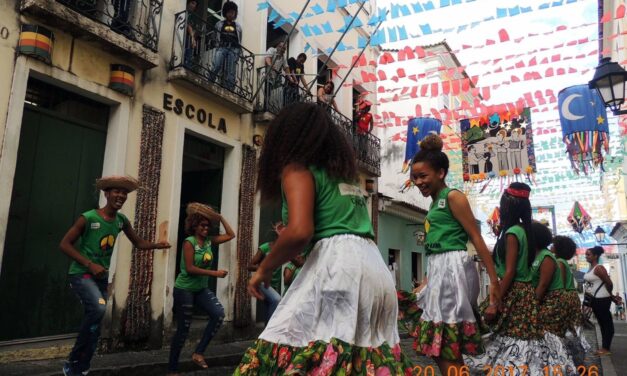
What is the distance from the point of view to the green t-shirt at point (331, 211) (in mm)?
2260

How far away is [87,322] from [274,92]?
7.36 m

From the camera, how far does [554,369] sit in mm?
3939

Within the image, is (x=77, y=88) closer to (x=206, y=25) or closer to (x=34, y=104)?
(x=34, y=104)

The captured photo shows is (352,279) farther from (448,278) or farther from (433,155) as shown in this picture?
(433,155)

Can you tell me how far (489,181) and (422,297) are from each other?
10953 mm

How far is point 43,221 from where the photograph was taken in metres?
6.30

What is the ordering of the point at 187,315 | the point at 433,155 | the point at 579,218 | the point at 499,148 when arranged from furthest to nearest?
the point at 579,218 < the point at 499,148 < the point at 187,315 < the point at 433,155

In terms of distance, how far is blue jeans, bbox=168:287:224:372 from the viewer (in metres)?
5.18

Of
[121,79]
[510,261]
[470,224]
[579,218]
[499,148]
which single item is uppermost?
[499,148]

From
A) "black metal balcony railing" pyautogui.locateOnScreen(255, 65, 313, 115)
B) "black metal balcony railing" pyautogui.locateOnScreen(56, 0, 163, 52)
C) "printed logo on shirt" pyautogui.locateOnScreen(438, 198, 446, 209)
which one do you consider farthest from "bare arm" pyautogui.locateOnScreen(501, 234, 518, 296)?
"black metal balcony railing" pyautogui.locateOnScreen(255, 65, 313, 115)

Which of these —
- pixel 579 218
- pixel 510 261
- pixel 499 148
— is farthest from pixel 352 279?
pixel 579 218

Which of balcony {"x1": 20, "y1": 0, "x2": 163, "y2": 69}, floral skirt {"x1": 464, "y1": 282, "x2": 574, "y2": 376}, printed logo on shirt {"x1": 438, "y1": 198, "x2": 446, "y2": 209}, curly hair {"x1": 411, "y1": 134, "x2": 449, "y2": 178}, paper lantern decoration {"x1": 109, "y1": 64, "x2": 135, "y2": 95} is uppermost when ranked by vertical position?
balcony {"x1": 20, "y1": 0, "x2": 163, "y2": 69}

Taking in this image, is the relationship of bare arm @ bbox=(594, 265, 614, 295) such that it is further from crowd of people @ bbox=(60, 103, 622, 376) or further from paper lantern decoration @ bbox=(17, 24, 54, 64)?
paper lantern decoration @ bbox=(17, 24, 54, 64)

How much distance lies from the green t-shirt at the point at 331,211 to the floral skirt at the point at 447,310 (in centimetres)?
142
